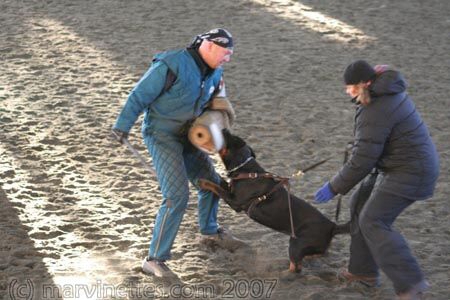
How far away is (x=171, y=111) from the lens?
5504 millimetres

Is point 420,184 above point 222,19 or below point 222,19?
above

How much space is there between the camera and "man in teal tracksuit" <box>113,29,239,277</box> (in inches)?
211

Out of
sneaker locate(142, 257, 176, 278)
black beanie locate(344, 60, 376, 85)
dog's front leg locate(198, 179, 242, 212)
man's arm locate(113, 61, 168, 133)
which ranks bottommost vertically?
sneaker locate(142, 257, 176, 278)

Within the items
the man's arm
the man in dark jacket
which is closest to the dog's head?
the man's arm

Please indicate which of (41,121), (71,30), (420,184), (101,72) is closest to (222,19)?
(71,30)

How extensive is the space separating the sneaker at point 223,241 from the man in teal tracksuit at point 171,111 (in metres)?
0.57

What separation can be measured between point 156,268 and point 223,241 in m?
0.68

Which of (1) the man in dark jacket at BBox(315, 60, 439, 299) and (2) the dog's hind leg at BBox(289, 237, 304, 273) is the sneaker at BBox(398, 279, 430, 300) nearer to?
(1) the man in dark jacket at BBox(315, 60, 439, 299)

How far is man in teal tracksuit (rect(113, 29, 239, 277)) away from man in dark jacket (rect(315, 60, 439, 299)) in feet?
3.01

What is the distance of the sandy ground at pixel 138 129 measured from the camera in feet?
18.3

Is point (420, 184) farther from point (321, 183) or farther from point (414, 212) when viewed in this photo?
point (321, 183)

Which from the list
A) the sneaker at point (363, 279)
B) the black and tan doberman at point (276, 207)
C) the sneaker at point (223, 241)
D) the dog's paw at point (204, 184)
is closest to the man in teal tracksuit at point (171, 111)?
the dog's paw at point (204, 184)

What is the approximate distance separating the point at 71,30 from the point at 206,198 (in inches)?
268

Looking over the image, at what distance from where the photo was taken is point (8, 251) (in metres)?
5.81
